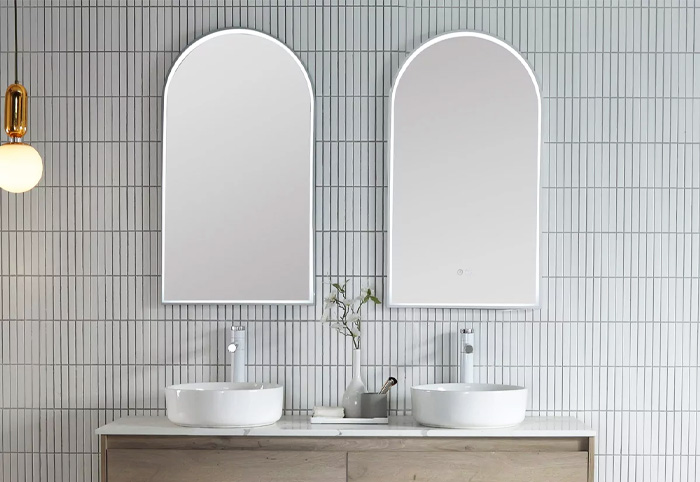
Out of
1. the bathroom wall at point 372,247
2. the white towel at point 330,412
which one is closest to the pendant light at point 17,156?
the bathroom wall at point 372,247

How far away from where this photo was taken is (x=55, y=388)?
8.41 ft

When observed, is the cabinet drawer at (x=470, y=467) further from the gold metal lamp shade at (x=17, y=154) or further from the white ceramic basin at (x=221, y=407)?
the gold metal lamp shade at (x=17, y=154)

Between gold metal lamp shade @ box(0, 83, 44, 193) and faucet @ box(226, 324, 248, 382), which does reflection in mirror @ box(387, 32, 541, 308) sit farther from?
gold metal lamp shade @ box(0, 83, 44, 193)

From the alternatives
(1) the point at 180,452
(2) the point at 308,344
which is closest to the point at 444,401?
(2) the point at 308,344

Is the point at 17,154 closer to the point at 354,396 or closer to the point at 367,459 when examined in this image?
the point at 354,396

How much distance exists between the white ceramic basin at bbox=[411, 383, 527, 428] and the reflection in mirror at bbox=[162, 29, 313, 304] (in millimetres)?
528

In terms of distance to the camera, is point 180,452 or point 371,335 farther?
point 371,335

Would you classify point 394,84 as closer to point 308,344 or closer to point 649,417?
point 308,344

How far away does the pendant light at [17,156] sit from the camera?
220 cm

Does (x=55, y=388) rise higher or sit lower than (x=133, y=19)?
lower

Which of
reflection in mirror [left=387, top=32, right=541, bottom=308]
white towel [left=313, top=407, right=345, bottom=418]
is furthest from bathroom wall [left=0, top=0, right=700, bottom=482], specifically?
white towel [left=313, top=407, right=345, bottom=418]

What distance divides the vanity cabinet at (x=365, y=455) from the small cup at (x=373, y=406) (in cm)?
14

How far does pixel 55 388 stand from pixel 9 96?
0.93m

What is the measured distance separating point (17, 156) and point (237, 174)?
644 millimetres
